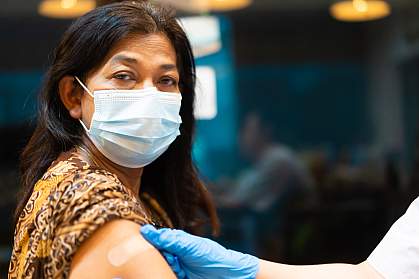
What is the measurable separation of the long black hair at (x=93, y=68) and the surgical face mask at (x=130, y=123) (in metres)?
0.08

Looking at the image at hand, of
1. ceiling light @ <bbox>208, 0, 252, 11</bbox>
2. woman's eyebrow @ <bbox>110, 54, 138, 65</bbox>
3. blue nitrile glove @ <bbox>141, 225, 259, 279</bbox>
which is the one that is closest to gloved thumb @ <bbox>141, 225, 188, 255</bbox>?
blue nitrile glove @ <bbox>141, 225, 259, 279</bbox>

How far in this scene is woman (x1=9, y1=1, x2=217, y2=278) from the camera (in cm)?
195

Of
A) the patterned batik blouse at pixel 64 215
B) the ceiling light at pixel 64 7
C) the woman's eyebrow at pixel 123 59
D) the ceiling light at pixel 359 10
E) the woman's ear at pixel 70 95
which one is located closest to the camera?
the patterned batik blouse at pixel 64 215

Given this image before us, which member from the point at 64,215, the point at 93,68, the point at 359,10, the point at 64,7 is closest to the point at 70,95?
the point at 93,68

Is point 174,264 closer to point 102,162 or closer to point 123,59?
point 102,162

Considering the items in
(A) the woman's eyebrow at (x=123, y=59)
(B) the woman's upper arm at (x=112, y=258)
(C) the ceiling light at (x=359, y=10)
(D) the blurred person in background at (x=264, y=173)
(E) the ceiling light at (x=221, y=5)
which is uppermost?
(A) the woman's eyebrow at (x=123, y=59)

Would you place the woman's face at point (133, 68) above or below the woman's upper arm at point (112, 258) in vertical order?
above

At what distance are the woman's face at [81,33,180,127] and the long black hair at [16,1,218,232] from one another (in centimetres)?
2

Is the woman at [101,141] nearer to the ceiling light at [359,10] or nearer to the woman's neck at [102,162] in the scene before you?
the woman's neck at [102,162]

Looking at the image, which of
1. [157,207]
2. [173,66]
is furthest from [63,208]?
[157,207]

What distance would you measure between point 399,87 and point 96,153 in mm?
3041

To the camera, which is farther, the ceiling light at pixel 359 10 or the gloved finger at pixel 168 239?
the ceiling light at pixel 359 10

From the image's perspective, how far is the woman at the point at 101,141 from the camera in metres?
1.95

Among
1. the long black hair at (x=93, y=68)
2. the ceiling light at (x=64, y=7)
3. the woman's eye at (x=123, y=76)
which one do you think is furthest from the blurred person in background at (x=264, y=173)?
the woman's eye at (x=123, y=76)
